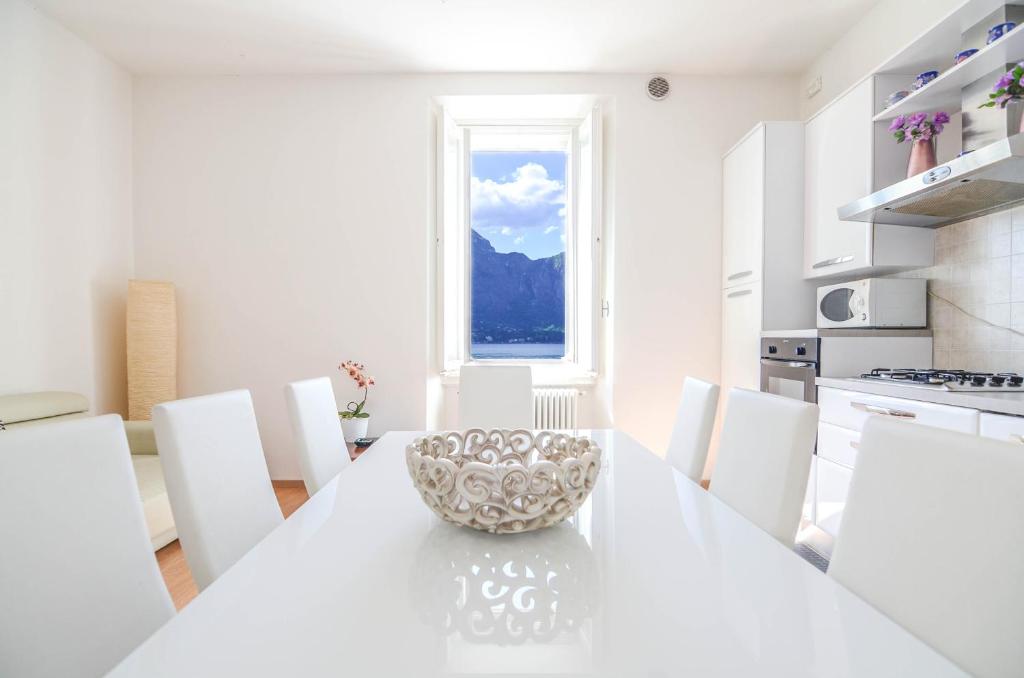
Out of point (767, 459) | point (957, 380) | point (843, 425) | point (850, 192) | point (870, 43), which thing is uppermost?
point (870, 43)

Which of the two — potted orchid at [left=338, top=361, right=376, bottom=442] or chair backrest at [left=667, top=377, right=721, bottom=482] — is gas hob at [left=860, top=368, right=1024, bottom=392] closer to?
chair backrest at [left=667, top=377, right=721, bottom=482]

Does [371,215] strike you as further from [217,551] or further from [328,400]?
[217,551]

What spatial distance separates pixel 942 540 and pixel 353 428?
3.20m

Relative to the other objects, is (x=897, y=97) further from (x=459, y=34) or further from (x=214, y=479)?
(x=214, y=479)

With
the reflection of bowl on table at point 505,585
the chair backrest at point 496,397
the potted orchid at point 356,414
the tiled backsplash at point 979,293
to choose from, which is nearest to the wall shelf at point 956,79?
the tiled backsplash at point 979,293

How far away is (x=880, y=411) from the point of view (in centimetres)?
209

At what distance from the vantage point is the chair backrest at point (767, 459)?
119cm

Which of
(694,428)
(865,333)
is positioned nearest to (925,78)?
(865,333)

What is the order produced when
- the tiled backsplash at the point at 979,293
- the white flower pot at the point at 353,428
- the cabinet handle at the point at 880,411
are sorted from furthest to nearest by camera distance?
the white flower pot at the point at 353,428 < the tiled backsplash at the point at 979,293 < the cabinet handle at the point at 880,411

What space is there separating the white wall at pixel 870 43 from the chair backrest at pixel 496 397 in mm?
2256

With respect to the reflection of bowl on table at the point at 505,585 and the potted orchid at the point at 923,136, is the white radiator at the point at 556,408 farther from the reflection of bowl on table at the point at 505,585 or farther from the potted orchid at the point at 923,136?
the reflection of bowl on table at the point at 505,585

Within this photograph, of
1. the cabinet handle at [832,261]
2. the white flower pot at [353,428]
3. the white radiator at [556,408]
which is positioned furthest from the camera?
the white radiator at [556,408]

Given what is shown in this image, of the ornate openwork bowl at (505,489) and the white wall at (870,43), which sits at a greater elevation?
the white wall at (870,43)

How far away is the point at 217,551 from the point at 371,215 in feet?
9.75
